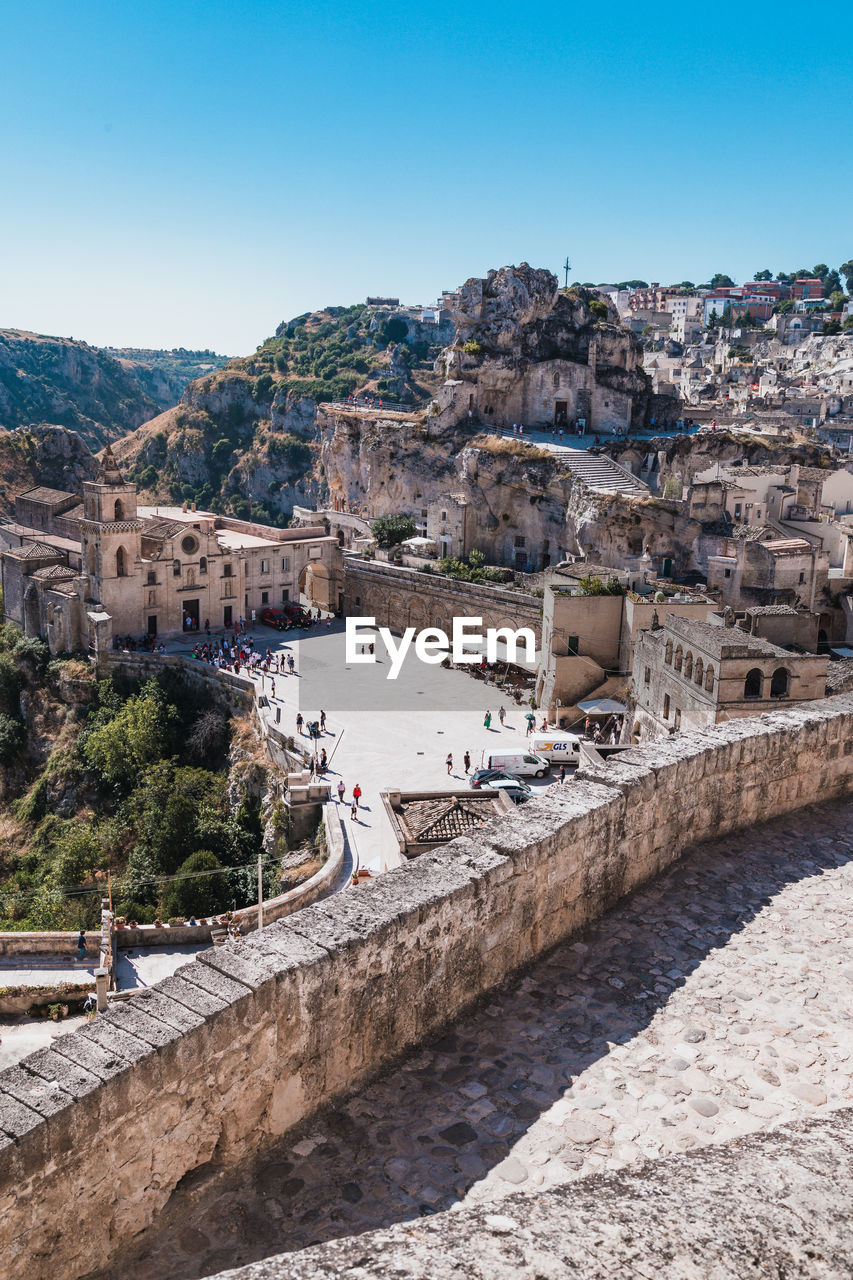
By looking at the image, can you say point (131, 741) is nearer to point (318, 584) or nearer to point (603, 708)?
point (318, 584)

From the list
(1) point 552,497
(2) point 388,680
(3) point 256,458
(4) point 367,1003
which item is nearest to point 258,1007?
(4) point 367,1003

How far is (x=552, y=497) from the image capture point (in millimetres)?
48688

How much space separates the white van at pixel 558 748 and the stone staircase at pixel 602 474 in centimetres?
2164

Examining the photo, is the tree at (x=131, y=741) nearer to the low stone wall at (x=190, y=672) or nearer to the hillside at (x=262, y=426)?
the low stone wall at (x=190, y=672)

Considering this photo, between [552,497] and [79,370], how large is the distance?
112 m

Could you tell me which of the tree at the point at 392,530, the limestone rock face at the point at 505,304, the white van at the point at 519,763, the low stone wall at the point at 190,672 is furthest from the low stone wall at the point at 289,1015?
the limestone rock face at the point at 505,304

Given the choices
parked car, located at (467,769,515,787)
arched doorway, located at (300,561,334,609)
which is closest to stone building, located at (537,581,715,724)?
parked car, located at (467,769,515,787)

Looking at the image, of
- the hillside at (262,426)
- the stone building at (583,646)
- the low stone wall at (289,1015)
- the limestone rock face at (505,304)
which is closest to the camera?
the low stone wall at (289,1015)

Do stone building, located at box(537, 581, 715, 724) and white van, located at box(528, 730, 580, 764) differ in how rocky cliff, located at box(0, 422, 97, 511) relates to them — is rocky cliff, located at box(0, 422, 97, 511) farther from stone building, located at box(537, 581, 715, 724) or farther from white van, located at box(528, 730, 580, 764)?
white van, located at box(528, 730, 580, 764)

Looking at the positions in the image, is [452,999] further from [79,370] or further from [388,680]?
[79,370]

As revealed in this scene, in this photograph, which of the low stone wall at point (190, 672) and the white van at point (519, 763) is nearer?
the white van at point (519, 763)

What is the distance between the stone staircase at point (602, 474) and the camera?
48.0 m

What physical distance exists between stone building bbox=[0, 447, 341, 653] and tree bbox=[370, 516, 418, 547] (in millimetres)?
2170

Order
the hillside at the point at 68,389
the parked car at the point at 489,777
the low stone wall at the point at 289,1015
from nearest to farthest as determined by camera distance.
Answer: the low stone wall at the point at 289,1015, the parked car at the point at 489,777, the hillside at the point at 68,389
